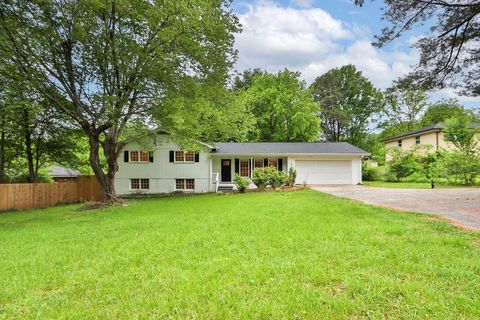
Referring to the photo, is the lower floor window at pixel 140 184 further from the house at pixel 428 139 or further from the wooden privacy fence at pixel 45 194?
the house at pixel 428 139

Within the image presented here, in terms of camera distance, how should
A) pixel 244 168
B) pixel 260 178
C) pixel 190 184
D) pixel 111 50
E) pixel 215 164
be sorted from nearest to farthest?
pixel 111 50 → pixel 260 178 → pixel 190 184 → pixel 215 164 → pixel 244 168

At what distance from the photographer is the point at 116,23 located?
14188mm

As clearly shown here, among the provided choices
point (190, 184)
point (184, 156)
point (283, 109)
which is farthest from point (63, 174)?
point (283, 109)

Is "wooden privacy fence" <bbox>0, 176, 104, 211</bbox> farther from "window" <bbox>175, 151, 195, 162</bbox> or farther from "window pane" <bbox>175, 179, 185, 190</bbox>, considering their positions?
"window" <bbox>175, 151, 195, 162</bbox>

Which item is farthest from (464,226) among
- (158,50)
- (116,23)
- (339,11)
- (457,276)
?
(116,23)

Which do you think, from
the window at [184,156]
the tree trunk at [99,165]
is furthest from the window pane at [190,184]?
the tree trunk at [99,165]

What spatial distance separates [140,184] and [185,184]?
3.23 metres

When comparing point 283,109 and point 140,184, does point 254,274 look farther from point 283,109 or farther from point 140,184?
point 283,109

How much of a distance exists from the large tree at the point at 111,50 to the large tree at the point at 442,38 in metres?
7.46

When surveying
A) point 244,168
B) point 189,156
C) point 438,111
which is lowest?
point 244,168

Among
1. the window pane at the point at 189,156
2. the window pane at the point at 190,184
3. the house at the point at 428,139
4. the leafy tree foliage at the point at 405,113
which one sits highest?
the leafy tree foliage at the point at 405,113

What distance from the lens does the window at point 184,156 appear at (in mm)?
22766

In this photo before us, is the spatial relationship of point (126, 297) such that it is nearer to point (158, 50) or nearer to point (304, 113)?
point (158, 50)

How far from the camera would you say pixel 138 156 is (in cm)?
2272
